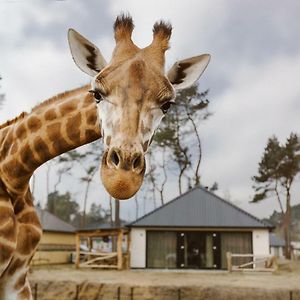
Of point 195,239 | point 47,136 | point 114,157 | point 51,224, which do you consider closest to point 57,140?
point 47,136

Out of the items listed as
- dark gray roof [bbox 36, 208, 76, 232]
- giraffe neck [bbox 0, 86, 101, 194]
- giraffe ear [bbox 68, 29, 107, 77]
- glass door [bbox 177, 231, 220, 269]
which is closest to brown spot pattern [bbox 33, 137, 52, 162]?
giraffe neck [bbox 0, 86, 101, 194]

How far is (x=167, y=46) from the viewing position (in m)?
2.61

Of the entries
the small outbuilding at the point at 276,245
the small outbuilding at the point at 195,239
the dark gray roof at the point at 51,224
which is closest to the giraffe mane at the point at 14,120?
the small outbuilding at the point at 195,239

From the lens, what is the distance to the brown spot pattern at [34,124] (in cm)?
335

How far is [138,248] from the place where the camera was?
78.9 feet

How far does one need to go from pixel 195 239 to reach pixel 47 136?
21771mm

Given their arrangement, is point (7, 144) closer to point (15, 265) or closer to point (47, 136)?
point (47, 136)

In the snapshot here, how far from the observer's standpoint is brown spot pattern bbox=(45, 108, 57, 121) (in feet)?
10.9

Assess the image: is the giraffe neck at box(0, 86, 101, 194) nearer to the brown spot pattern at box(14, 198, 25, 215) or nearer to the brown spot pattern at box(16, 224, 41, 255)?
the brown spot pattern at box(14, 198, 25, 215)

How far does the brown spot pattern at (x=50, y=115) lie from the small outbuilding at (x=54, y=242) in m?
23.3

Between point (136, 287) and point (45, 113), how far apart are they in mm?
8518

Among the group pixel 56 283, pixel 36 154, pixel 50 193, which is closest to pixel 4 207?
pixel 36 154

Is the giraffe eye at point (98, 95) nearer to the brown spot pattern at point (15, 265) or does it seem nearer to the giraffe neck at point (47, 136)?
the giraffe neck at point (47, 136)

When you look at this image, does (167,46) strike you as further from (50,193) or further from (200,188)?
(50,193)
